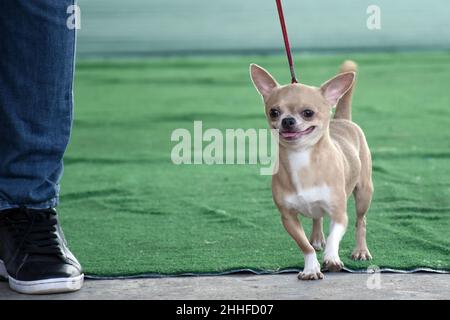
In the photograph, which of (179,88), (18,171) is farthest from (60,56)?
(179,88)

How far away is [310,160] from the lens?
2725mm

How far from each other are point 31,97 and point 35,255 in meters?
0.45

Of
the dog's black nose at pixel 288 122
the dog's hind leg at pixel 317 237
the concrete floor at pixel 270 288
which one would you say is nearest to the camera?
the dog's black nose at pixel 288 122

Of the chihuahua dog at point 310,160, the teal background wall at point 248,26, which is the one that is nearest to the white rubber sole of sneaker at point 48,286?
A: the chihuahua dog at point 310,160

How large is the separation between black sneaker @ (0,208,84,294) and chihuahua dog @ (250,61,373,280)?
24.8 inches

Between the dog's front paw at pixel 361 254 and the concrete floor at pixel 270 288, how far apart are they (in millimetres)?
171

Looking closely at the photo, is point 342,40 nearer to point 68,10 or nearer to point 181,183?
point 181,183

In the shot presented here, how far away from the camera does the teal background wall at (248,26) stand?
10.7 m

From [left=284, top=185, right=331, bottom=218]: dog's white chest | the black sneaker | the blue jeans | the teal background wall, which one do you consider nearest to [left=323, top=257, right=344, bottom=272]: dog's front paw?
[left=284, top=185, right=331, bottom=218]: dog's white chest

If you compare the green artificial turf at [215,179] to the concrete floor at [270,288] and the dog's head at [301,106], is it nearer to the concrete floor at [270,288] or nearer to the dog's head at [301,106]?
the concrete floor at [270,288]

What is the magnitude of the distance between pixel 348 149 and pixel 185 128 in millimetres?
3281

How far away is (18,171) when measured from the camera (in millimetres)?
2895

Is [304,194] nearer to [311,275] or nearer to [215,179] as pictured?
[311,275]

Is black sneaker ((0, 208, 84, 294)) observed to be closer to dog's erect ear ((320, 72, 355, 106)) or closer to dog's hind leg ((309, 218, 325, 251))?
dog's hind leg ((309, 218, 325, 251))
